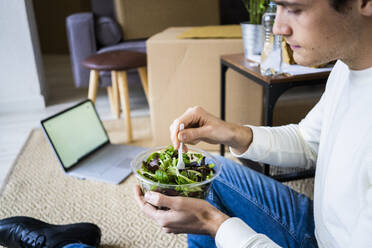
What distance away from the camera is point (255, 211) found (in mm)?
819

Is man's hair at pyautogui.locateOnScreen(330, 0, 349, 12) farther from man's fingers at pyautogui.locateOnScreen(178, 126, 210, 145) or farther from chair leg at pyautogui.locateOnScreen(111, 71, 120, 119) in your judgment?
chair leg at pyautogui.locateOnScreen(111, 71, 120, 119)

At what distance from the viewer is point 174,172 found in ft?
2.21

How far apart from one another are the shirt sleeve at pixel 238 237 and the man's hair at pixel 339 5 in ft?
1.27

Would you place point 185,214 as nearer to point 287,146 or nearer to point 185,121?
point 185,121

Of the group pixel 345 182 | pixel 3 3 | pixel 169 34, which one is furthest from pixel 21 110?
pixel 345 182

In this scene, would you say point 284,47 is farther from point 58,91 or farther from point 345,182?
point 58,91

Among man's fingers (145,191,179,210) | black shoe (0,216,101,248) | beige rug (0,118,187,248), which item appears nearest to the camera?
man's fingers (145,191,179,210)

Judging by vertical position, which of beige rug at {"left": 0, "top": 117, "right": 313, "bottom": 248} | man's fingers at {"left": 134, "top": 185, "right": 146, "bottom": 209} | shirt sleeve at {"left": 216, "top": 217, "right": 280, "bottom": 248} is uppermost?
man's fingers at {"left": 134, "top": 185, "right": 146, "bottom": 209}

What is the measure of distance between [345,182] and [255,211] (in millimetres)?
276

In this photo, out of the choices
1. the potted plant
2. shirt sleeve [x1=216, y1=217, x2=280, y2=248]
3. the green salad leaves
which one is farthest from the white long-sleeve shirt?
the potted plant

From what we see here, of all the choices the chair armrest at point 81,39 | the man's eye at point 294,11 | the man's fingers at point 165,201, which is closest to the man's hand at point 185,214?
the man's fingers at point 165,201

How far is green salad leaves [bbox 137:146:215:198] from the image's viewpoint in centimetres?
66

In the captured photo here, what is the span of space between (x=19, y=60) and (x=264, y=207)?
6.89 feet

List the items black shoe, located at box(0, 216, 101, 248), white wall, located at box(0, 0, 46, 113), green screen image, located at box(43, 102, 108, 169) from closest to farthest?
black shoe, located at box(0, 216, 101, 248) < green screen image, located at box(43, 102, 108, 169) < white wall, located at box(0, 0, 46, 113)
